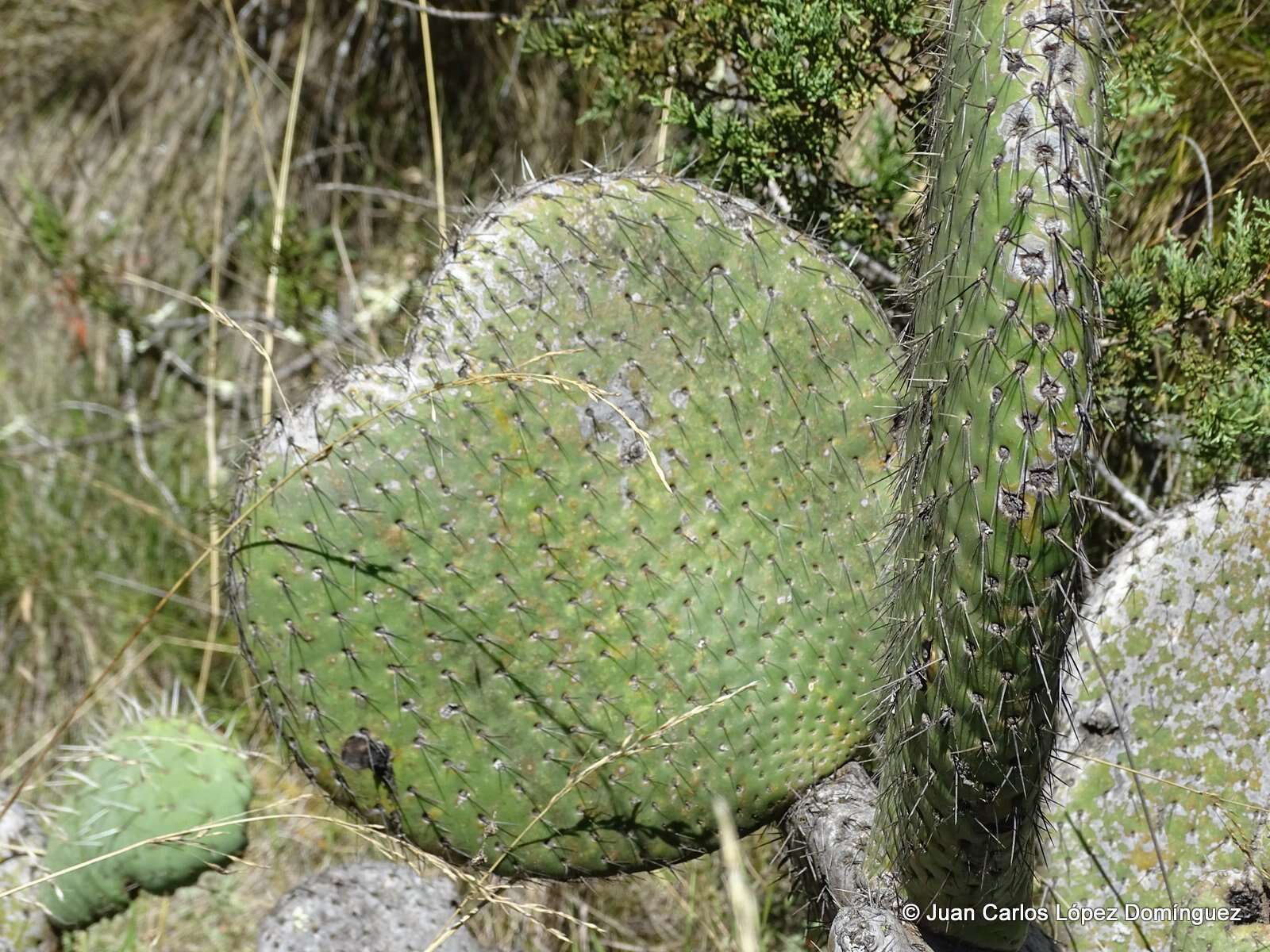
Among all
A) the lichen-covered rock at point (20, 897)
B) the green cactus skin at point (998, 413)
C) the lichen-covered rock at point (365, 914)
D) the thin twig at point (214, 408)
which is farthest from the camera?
the thin twig at point (214, 408)

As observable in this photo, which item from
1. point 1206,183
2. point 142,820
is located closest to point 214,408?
point 142,820

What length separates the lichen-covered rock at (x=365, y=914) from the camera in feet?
4.78

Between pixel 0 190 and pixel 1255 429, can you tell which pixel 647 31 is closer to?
pixel 1255 429

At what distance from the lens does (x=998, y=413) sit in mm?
881

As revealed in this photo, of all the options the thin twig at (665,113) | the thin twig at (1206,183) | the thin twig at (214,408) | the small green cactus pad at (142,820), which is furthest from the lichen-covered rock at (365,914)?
the thin twig at (1206,183)

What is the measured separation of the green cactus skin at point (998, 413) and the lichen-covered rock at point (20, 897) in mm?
1233

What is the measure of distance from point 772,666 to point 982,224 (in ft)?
2.01

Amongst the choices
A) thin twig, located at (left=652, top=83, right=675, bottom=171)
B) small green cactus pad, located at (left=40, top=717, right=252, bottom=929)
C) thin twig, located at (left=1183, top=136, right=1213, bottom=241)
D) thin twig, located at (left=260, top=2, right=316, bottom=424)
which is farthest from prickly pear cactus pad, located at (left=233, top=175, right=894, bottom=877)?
thin twig, located at (left=260, top=2, right=316, bottom=424)

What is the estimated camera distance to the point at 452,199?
104 inches

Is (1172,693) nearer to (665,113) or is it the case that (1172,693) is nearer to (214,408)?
(665,113)

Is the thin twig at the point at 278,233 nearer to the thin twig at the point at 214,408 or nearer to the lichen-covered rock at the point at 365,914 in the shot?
the thin twig at the point at 214,408

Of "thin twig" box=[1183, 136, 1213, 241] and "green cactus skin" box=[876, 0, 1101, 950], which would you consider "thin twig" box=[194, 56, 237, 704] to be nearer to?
"green cactus skin" box=[876, 0, 1101, 950]

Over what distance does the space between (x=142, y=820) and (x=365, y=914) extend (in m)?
0.34

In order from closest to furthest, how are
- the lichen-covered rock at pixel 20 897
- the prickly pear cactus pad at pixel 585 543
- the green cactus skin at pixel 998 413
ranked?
1. the green cactus skin at pixel 998 413
2. the prickly pear cactus pad at pixel 585 543
3. the lichen-covered rock at pixel 20 897
